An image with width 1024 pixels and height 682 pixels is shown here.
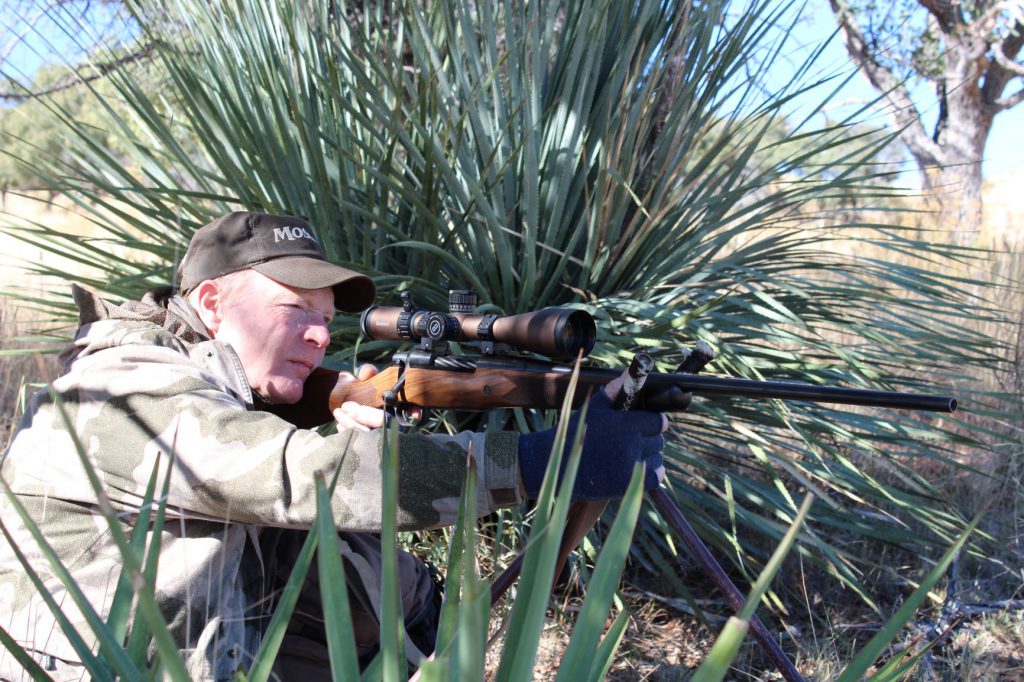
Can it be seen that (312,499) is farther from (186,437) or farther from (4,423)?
(4,423)

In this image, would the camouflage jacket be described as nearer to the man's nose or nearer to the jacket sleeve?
the jacket sleeve

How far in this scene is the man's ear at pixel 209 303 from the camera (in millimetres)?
2463

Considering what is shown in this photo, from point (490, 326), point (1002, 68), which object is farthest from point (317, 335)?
point (1002, 68)

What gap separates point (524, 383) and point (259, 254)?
798 millimetres

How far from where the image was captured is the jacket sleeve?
1.84 m

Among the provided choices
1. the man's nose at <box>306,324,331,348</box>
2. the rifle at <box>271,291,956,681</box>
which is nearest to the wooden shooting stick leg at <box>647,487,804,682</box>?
the rifle at <box>271,291,956,681</box>

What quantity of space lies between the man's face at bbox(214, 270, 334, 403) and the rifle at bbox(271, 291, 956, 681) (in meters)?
0.15

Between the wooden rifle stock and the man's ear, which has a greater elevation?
the man's ear

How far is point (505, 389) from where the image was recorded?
7.45 feet

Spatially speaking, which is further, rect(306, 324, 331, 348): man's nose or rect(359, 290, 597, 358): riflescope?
rect(306, 324, 331, 348): man's nose

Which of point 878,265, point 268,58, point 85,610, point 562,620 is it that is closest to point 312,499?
point 85,610

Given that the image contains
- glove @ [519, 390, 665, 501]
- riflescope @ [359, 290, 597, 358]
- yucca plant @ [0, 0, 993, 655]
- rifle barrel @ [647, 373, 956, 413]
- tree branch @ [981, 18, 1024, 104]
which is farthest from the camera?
tree branch @ [981, 18, 1024, 104]

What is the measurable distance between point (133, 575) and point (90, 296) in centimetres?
145

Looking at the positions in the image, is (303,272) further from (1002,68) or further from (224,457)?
(1002,68)
